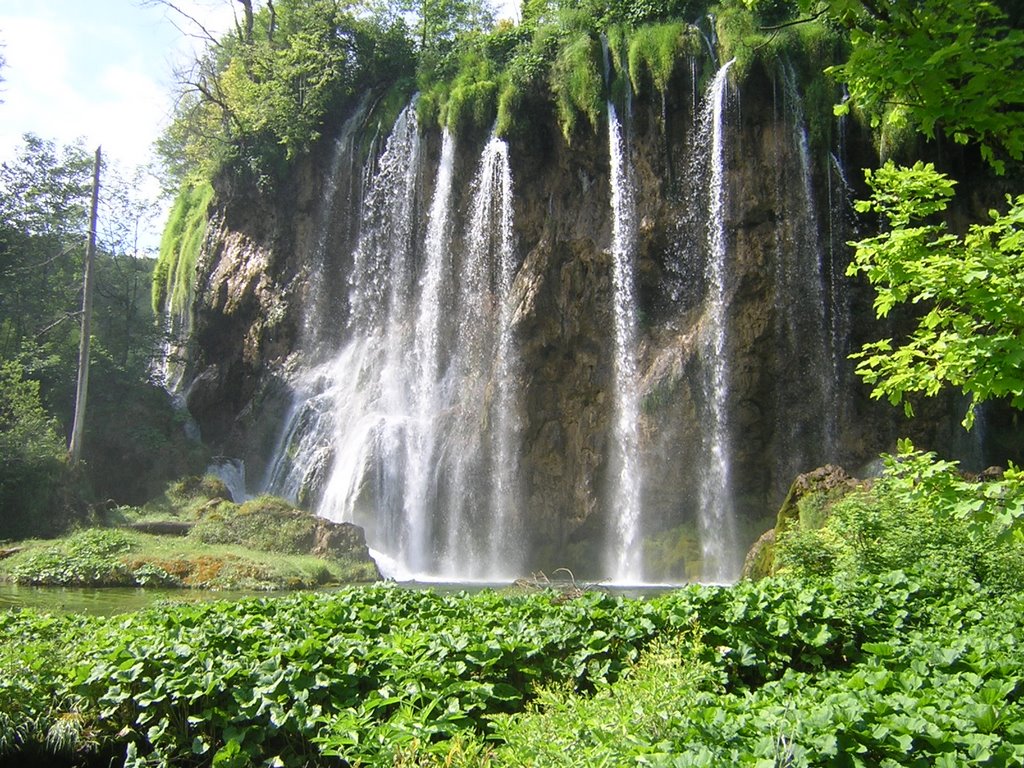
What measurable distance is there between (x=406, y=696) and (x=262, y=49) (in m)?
35.1

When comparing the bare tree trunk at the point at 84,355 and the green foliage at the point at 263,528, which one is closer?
the green foliage at the point at 263,528

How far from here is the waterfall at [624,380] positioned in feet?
73.1

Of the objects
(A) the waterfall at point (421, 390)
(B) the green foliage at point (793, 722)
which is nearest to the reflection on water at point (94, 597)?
(A) the waterfall at point (421, 390)

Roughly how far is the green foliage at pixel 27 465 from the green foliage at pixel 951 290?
924 inches

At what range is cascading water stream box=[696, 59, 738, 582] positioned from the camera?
21.4 m

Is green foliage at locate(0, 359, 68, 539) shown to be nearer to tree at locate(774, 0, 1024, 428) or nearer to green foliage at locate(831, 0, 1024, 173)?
tree at locate(774, 0, 1024, 428)

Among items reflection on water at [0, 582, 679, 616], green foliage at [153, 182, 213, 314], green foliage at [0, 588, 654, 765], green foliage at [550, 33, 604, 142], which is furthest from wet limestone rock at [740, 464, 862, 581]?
green foliage at [153, 182, 213, 314]

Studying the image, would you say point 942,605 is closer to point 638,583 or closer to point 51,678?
point 51,678

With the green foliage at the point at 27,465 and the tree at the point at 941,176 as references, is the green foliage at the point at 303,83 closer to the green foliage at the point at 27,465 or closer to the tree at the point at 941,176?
the green foliage at the point at 27,465

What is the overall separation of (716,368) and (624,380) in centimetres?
241

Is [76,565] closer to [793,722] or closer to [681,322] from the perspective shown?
[681,322]

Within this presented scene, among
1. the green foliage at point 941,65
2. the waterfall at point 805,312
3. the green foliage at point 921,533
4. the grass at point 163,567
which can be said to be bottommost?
A: the grass at point 163,567

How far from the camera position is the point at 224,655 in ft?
18.4

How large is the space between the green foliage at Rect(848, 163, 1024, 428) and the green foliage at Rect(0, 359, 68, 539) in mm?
23466
